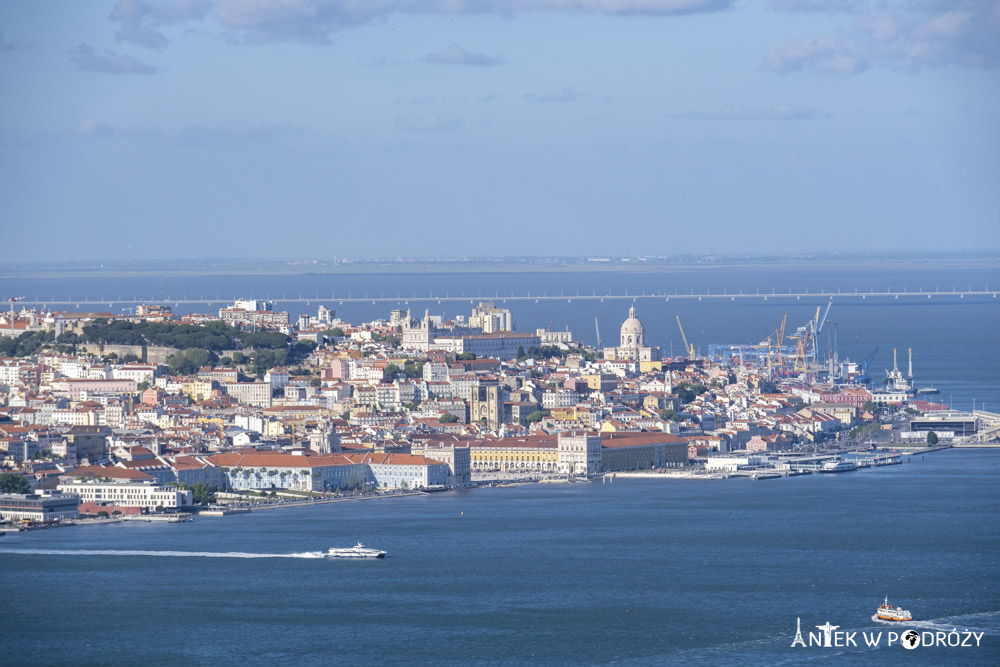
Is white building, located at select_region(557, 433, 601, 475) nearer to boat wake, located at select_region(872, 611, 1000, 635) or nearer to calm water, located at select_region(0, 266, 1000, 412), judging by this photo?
calm water, located at select_region(0, 266, 1000, 412)

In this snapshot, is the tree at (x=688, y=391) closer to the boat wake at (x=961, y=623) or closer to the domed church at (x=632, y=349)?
the domed church at (x=632, y=349)

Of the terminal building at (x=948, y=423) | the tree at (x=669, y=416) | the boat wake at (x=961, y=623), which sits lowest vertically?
the boat wake at (x=961, y=623)

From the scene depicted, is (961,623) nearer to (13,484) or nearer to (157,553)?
(157,553)

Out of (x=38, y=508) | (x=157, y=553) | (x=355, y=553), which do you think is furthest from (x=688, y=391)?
(x=157, y=553)

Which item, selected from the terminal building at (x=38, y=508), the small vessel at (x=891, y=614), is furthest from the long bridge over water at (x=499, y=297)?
the small vessel at (x=891, y=614)

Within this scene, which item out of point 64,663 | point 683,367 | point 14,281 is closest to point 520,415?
point 683,367

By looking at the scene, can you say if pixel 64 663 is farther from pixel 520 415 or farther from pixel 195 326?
pixel 195 326

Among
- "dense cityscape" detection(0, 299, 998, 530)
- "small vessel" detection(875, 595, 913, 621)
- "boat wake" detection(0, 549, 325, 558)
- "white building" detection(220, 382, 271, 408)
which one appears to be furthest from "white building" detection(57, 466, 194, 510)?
"white building" detection(220, 382, 271, 408)
